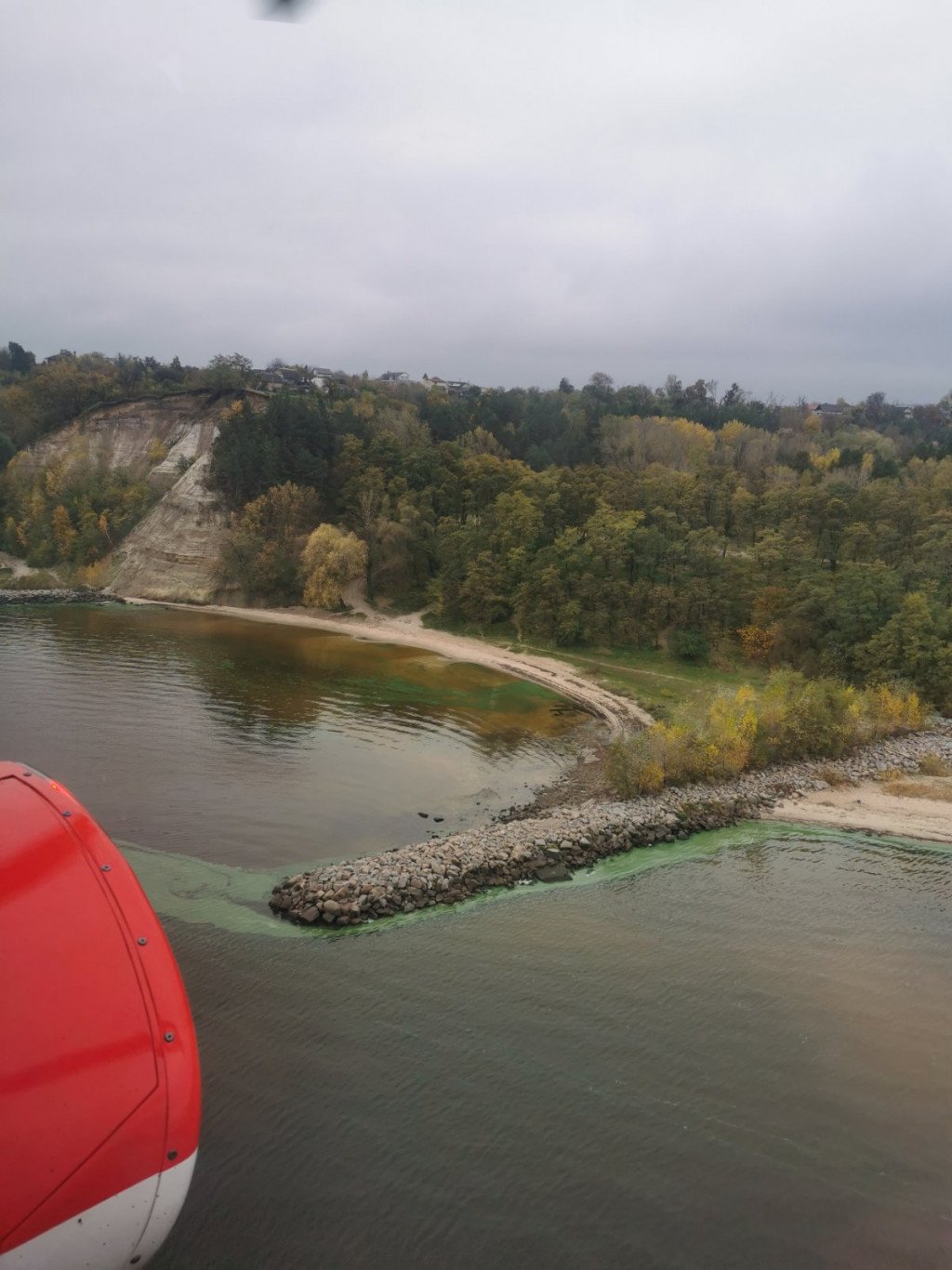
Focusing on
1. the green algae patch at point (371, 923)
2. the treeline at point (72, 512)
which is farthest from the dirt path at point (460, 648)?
the green algae patch at point (371, 923)

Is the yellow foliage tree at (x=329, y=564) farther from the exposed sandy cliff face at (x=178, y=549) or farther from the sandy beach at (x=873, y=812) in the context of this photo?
the sandy beach at (x=873, y=812)

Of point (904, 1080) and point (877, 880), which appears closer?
point (904, 1080)

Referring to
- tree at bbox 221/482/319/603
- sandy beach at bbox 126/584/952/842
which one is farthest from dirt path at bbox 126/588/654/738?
tree at bbox 221/482/319/603

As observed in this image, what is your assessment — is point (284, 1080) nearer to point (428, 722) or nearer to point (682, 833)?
point (682, 833)

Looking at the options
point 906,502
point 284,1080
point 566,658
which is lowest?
point 284,1080

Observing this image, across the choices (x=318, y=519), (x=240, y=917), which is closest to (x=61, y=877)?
(x=240, y=917)
